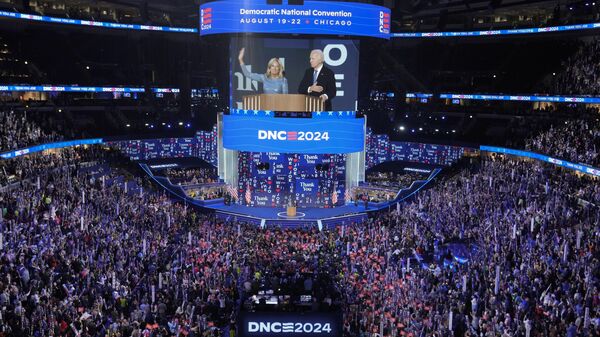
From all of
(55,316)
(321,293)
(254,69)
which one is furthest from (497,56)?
(55,316)

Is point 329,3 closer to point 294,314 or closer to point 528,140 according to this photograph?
point 528,140

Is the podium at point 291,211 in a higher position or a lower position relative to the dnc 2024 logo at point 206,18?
lower

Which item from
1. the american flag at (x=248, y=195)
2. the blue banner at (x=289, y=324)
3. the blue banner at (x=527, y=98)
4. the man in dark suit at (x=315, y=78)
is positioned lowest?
the american flag at (x=248, y=195)

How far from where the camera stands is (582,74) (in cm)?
3519

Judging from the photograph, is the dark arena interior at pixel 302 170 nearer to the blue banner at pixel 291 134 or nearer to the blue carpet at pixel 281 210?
the blue banner at pixel 291 134

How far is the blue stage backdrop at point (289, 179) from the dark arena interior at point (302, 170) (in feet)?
0.45

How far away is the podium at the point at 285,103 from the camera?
38438mm

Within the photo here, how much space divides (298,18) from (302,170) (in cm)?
1030

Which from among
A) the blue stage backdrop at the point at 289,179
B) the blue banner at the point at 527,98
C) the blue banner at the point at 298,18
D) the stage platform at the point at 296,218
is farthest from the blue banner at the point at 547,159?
the blue banner at the point at 298,18

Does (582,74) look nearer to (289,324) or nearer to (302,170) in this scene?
(302,170)

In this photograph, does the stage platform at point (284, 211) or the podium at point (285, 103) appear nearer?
the stage platform at point (284, 211)

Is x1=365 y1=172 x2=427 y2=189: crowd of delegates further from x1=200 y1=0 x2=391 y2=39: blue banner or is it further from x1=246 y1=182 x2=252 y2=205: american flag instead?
x1=200 y1=0 x2=391 y2=39: blue banner

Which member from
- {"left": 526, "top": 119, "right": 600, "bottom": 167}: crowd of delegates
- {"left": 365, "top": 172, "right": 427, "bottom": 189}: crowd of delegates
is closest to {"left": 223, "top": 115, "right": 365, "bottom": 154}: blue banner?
{"left": 365, "top": 172, "right": 427, "bottom": 189}: crowd of delegates

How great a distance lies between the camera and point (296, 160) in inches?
1569
